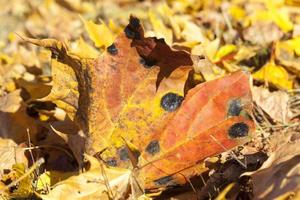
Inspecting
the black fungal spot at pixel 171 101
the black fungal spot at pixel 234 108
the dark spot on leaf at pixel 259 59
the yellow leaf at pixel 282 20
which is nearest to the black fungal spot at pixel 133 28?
the black fungal spot at pixel 171 101

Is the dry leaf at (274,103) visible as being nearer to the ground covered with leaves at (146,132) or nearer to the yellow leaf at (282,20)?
the ground covered with leaves at (146,132)

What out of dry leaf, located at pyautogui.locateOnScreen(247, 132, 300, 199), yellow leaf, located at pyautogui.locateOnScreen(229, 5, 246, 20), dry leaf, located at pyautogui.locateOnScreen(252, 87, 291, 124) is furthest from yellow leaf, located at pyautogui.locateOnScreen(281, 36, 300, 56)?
dry leaf, located at pyautogui.locateOnScreen(247, 132, 300, 199)

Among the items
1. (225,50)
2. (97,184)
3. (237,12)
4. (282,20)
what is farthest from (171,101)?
(237,12)

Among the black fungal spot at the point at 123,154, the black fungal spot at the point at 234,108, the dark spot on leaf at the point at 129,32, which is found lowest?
the black fungal spot at the point at 123,154

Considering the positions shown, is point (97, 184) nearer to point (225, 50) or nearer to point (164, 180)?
point (164, 180)

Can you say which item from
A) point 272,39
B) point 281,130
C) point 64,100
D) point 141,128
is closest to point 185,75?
point 141,128

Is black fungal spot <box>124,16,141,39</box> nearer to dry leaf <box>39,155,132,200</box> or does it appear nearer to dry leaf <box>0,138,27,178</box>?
dry leaf <box>39,155,132,200</box>

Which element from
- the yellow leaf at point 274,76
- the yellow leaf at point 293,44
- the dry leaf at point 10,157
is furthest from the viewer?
the yellow leaf at point 293,44
